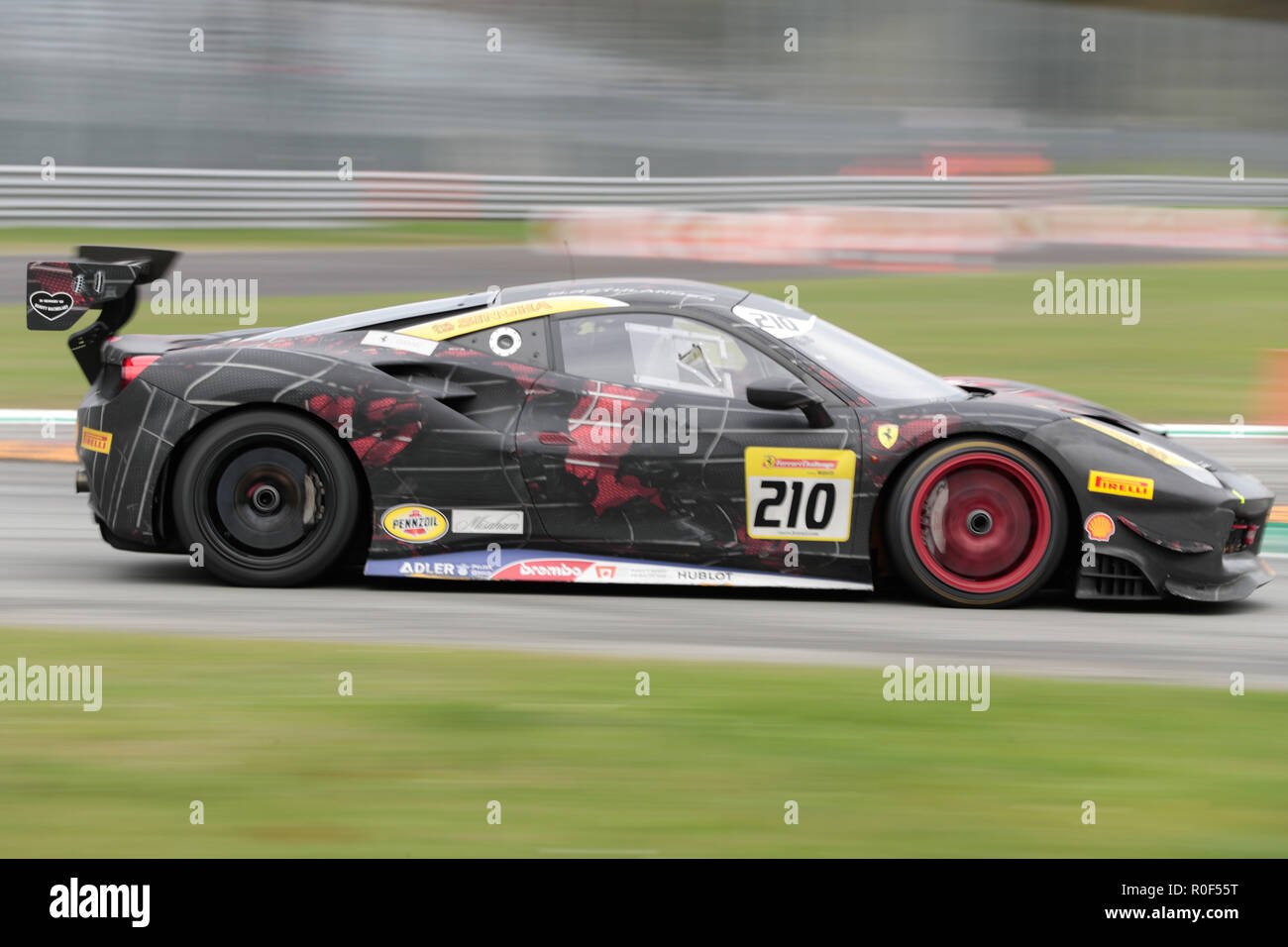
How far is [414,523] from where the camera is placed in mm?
6492

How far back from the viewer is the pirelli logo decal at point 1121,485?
6.19 meters

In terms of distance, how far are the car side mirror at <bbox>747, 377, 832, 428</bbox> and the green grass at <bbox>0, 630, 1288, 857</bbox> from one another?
130cm

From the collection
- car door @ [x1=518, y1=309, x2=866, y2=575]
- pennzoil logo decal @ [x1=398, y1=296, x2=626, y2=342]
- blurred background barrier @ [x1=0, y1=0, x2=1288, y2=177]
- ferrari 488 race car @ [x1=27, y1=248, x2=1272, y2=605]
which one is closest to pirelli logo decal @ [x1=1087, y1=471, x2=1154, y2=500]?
ferrari 488 race car @ [x1=27, y1=248, x2=1272, y2=605]

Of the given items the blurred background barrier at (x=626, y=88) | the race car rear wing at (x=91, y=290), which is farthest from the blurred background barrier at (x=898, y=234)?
the race car rear wing at (x=91, y=290)

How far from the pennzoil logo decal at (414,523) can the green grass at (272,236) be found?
1290 cm

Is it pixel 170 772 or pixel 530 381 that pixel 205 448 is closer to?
pixel 530 381

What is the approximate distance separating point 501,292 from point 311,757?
9.83 ft

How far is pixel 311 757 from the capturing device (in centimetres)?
432

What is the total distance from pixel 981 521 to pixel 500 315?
2154 millimetres

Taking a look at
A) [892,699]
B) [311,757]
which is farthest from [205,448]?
[892,699]

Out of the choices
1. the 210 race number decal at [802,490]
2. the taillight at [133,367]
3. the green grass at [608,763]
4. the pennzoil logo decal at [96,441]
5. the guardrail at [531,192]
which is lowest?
the green grass at [608,763]

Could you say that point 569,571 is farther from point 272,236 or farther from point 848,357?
point 272,236

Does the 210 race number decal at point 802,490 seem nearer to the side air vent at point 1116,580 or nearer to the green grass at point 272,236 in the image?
the side air vent at point 1116,580

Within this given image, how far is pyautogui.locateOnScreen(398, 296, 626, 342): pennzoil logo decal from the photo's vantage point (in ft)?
21.7
